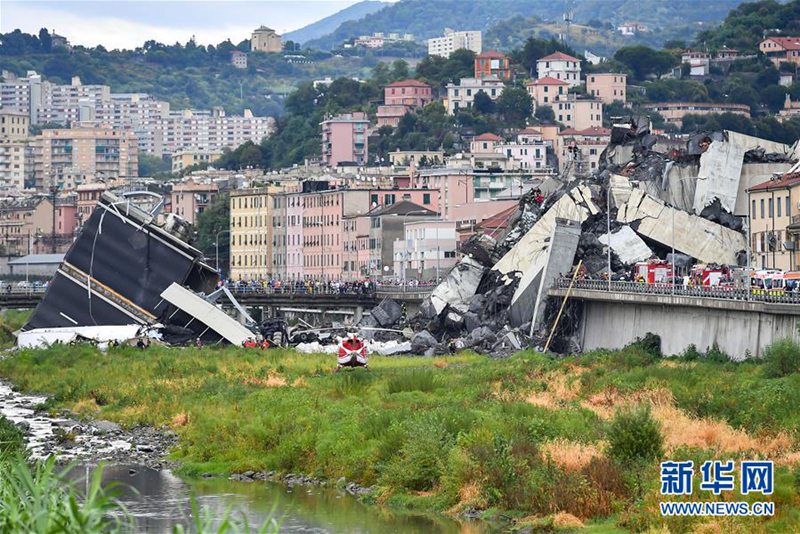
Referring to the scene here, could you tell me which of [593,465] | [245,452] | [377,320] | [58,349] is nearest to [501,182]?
[377,320]

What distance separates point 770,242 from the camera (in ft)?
262

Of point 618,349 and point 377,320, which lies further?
point 377,320

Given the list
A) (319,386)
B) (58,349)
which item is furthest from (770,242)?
(58,349)

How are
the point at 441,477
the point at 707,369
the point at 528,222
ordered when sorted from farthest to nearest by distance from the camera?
the point at 528,222
the point at 707,369
the point at 441,477

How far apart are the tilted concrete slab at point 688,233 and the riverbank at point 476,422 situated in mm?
12995

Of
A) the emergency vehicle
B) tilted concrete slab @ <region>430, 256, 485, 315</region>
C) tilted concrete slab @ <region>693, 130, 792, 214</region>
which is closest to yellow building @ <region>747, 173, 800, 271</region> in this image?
the emergency vehicle

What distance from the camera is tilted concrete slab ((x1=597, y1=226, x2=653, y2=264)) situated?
86.9m

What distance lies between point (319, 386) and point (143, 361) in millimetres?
18613

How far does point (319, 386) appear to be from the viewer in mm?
63094

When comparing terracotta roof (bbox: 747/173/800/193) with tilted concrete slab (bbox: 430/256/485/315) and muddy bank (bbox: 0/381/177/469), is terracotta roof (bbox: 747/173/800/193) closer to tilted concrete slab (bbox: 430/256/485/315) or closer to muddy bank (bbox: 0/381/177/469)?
A: tilted concrete slab (bbox: 430/256/485/315)

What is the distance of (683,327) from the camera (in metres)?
72.8

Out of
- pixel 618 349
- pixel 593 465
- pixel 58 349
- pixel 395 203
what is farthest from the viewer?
pixel 395 203

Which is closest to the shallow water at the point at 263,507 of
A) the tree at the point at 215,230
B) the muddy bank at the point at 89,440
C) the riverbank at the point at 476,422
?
the riverbank at the point at 476,422

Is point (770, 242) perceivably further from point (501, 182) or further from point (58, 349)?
point (501, 182)
